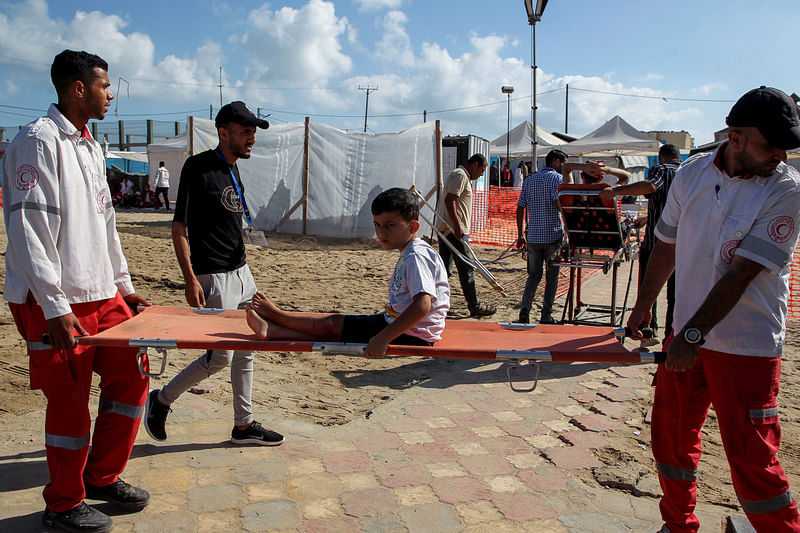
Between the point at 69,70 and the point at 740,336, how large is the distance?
289cm

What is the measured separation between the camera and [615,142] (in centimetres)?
2050

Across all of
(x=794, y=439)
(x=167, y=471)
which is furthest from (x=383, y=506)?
(x=794, y=439)

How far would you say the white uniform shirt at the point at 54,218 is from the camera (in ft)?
8.02

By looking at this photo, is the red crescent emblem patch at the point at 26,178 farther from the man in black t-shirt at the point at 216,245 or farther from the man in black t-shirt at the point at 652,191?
the man in black t-shirt at the point at 652,191

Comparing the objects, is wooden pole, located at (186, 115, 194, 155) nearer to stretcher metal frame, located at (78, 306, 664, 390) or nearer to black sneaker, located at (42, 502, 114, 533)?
stretcher metal frame, located at (78, 306, 664, 390)

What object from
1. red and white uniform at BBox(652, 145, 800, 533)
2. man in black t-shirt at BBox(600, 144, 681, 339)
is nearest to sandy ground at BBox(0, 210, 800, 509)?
red and white uniform at BBox(652, 145, 800, 533)

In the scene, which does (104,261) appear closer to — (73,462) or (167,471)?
(73,462)

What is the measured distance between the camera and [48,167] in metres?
2.49

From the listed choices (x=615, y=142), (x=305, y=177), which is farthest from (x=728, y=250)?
(x=615, y=142)

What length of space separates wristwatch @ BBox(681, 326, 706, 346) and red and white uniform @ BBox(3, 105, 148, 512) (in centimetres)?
237

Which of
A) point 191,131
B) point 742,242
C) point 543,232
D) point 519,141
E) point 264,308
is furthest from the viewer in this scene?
point 519,141

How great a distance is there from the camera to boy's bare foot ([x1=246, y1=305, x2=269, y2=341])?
9.56 ft

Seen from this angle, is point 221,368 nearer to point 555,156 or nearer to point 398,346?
point 398,346

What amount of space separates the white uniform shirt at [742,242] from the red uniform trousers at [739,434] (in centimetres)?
9
